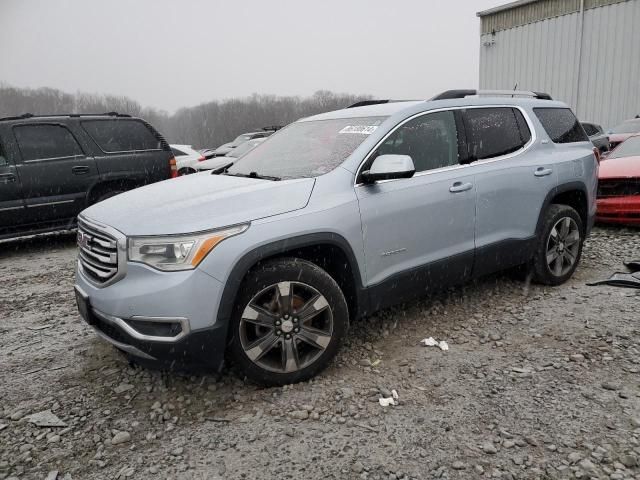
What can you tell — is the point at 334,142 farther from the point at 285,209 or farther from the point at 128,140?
the point at 128,140

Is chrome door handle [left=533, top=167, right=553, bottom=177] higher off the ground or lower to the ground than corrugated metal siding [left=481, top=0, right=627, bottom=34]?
lower

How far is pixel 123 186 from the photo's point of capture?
7266 millimetres

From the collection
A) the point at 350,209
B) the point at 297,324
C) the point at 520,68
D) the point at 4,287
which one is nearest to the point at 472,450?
the point at 297,324

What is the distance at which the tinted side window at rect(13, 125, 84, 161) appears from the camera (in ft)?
21.5

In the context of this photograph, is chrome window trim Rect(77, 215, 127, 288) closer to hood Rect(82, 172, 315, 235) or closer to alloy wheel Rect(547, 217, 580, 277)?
hood Rect(82, 172, 315, 235)

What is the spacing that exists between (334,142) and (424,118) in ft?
2.26

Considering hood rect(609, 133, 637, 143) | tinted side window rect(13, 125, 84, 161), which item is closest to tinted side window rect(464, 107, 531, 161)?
tinted side window rect(13, 125, 84, 161)

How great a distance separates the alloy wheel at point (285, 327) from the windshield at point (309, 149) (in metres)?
0.82

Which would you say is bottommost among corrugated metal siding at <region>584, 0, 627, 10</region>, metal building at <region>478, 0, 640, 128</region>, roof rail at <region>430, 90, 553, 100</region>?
roof rail at <region>430, 90, 553, 100</region>

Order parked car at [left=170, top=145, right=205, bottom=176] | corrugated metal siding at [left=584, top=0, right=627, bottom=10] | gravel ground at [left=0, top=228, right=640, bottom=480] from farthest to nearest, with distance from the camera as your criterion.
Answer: corrugated metal siding at [left=584, top=0, right=627, bottom=10], parked car at [left=170, top=145, right=205, bottom=176], gravel ground at [left=0, top=228, right=640, bottom=480]

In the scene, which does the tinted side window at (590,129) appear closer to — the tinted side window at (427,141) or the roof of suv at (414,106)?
the roof of suv at (414,106)

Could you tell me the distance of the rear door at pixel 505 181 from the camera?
3789 mm

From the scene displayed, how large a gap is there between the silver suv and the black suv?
3799 millimetres

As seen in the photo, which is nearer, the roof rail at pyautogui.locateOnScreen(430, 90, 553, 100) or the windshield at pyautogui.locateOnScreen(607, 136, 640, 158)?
the roof rail at pyautogui.locateOnScreen(430, 90, 553, 100)
